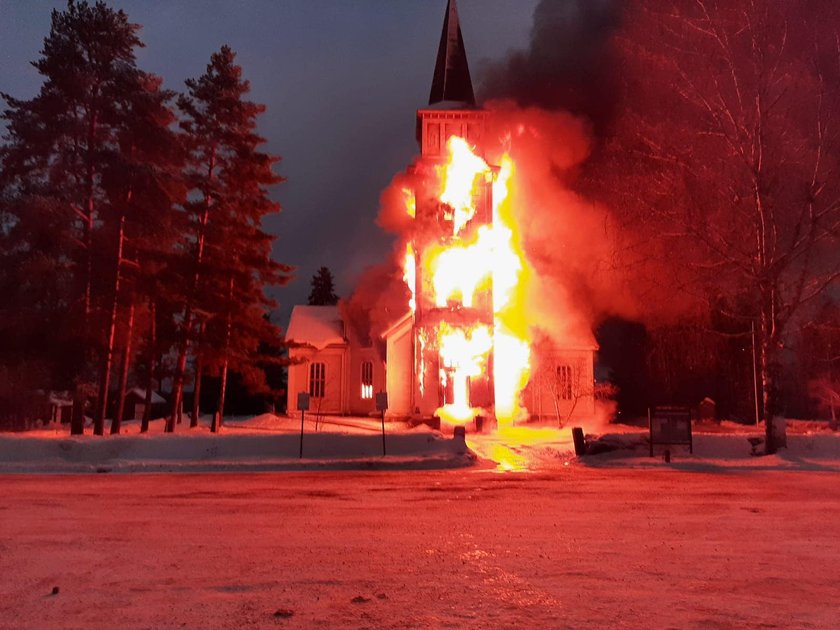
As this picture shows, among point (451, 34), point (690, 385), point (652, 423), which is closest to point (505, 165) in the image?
point (451, 34)

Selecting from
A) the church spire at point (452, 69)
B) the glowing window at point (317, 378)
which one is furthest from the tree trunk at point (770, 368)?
the glowing window at point (317, 378)

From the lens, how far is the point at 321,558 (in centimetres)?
808

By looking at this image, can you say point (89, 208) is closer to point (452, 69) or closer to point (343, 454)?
point (343, 454)

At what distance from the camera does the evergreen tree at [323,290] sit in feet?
280

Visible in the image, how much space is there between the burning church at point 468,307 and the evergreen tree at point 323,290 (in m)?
41.2

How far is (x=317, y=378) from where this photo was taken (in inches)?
1891

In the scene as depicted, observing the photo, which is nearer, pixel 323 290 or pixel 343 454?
pixel 343 454

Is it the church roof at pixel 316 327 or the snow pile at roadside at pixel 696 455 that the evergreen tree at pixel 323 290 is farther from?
the snow pile at roadside at pixel 696 455

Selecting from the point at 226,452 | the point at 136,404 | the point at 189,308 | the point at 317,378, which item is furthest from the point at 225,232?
the point at 136,404

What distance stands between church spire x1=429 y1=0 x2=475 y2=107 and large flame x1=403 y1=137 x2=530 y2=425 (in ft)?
15.8

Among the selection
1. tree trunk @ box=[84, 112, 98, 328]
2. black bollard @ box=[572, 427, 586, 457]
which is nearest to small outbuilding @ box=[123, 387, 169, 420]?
tree trunk @ box=[84, 112, 98, 328]

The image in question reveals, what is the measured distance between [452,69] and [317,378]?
21.7 meters

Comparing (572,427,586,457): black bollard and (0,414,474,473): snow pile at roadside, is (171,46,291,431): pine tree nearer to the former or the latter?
(0,414,474,473): snow pile at roadside

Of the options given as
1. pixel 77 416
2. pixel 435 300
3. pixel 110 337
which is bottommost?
pixel 77 416
